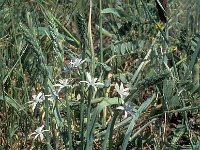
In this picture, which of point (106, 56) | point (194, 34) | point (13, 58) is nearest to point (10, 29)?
point (13, 58)

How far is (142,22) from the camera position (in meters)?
1.79

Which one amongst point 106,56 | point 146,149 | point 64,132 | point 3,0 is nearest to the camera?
point 64,132

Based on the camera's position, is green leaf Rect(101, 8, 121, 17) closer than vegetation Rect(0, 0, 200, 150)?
No

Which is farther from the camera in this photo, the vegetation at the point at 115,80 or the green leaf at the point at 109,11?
the green leaf at the point at 109,11

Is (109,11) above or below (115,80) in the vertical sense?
above

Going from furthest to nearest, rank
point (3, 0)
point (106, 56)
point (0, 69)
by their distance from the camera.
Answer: point (106, 56), point (3, 0), point (0, 69)

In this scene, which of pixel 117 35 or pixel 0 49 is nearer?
pixel 0 49

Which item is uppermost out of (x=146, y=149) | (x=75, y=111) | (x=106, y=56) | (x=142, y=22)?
(x=142, y=22)

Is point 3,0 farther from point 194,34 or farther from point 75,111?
point 194,34

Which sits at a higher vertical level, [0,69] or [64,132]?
[0,69]

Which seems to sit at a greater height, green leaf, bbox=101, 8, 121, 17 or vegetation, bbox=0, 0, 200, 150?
green leaf, bbox=101, 8, 121, 17

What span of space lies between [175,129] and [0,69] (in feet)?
1.80

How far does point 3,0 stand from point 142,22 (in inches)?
20.7

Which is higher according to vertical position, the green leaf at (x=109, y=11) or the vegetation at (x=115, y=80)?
the green leaf at (x=109, y=11)
